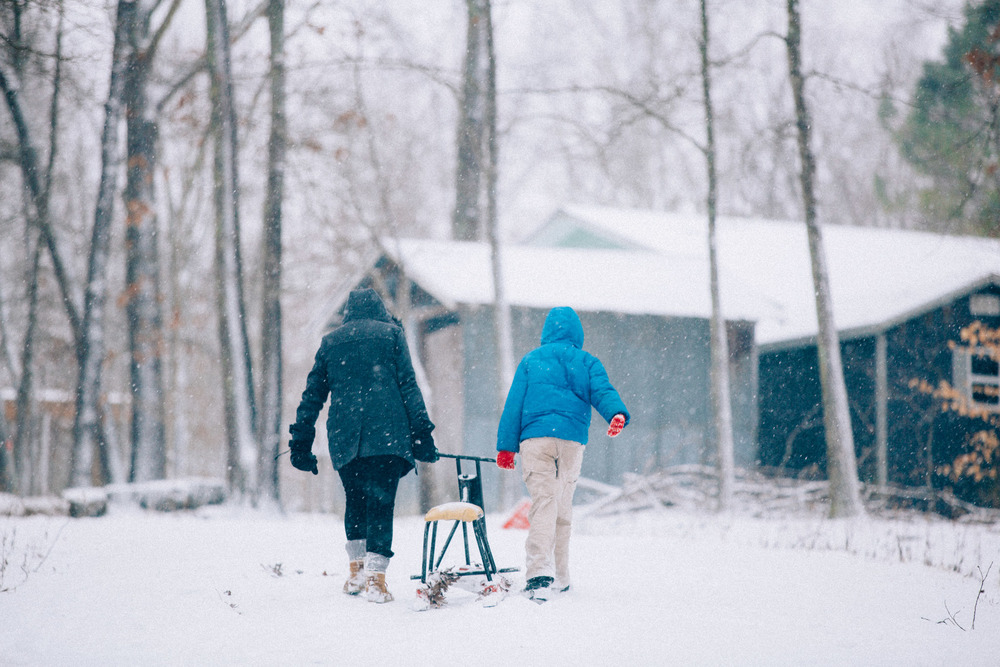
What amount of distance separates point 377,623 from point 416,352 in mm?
11561

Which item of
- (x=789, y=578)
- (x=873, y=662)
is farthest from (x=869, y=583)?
(x=873, y=662)

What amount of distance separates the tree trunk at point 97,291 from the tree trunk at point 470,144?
6483 millimetres

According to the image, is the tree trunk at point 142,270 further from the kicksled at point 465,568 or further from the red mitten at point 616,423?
the red mitten at point 616,423

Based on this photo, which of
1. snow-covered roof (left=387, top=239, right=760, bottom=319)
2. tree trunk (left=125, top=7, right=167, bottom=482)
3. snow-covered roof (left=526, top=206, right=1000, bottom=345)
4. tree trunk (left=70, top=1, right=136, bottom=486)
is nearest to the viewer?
tree trunk (left=70, top=1, right=136, bottom=486)

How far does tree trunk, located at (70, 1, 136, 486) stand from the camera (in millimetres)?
13422

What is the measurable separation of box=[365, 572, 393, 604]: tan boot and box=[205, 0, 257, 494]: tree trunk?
26.5 feet

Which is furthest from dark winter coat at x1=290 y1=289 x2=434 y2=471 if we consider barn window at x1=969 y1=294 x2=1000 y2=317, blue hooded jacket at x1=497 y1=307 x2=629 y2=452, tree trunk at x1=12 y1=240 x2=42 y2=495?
tree trunk at x1=12 y1=240 x2=42 y2=495

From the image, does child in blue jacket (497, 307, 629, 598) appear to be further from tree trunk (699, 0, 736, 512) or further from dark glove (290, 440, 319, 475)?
tree trunk (699, 0, 736, 512)

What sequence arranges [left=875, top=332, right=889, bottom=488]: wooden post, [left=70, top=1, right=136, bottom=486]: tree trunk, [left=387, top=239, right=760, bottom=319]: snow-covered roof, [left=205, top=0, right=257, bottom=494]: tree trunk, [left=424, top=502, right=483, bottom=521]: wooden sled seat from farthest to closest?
[left=875, top=332, right=889, bottom=488]: wooden post, [left=387, top=239, right=760, bottom=319]: snow-covered roof, [left=70, top=1, right=136, bottom=486]: tree trunk, [left=205, top=0, right=257, bottom=494]: tree trunk, [left=424, top=502, right=483, bottom=521]: wooden sled seat

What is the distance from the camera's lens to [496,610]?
5.09 meters

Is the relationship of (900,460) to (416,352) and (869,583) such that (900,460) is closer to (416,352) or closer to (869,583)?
(416,352)

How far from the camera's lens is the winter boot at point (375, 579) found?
5.32 m

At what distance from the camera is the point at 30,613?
4938 mm

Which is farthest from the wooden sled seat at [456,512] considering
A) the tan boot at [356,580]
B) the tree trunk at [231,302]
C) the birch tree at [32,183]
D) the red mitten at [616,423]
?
A: the birch tree at [32,183]
